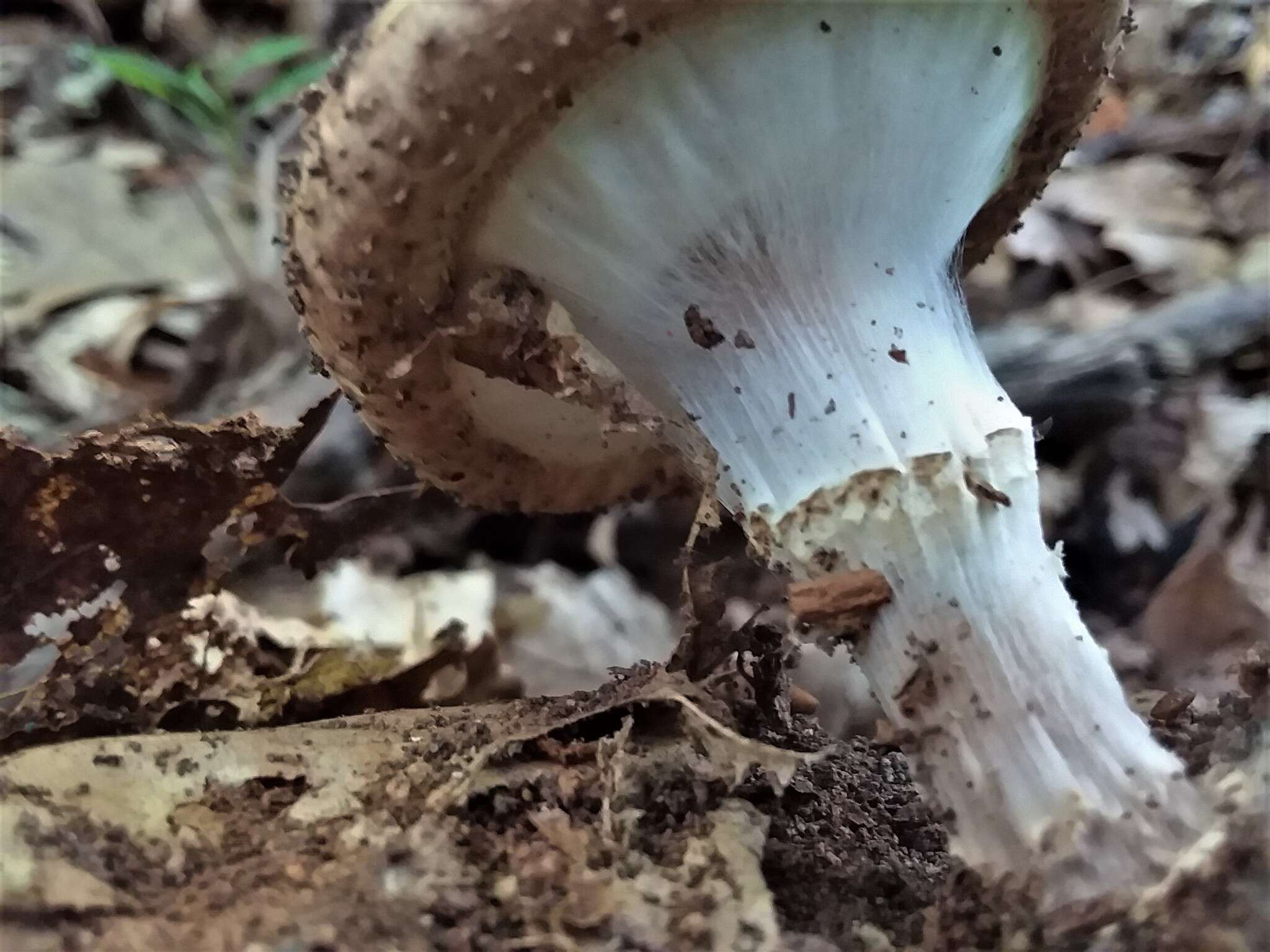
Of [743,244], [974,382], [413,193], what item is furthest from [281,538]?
[974,382]

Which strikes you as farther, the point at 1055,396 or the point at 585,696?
the point at 1055,396

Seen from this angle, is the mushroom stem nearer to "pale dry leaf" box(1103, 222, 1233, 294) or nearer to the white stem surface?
the white stem surface

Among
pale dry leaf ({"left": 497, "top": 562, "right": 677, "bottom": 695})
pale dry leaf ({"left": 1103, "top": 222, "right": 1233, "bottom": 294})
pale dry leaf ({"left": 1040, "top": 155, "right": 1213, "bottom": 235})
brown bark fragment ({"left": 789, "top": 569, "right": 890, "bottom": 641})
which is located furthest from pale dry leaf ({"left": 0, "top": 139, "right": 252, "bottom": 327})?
brown bark fragment ({"left": 789, "top": 569, "right": 890, "bottom": 641})

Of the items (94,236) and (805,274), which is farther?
(94,236)

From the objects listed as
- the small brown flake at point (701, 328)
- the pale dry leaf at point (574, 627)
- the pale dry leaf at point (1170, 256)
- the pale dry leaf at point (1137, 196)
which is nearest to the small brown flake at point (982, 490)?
→ the small brown flake at point (701, 328)

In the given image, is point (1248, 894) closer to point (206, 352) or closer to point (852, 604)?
point (852, 604)

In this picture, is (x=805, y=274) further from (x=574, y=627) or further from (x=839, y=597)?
(x=574, y=627)

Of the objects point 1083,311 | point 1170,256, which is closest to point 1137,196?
point 1170,256

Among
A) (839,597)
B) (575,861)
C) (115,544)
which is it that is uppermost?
(115,544)
